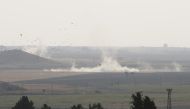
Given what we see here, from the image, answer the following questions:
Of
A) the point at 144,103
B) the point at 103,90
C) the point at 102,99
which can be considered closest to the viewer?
the point at 144,103

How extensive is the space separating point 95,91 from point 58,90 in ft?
28.1

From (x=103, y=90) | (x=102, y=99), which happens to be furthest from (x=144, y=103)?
(x=103, y=90)

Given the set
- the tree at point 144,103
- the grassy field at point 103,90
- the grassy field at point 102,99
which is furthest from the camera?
the grassy field at point 103,90

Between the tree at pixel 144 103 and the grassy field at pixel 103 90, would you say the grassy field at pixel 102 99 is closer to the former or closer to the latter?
the grassy field at pixel 103 90

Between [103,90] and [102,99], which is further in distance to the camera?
[103,90]

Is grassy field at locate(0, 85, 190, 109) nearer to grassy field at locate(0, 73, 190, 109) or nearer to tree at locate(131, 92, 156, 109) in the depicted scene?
grassy field at locate(0, 73, 190, 109)

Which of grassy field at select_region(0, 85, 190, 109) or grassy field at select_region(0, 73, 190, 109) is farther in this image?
grassy field at select_region(0, 73, 190, 109)

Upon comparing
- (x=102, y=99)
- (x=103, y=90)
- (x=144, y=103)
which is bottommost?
(x=144, y=103)

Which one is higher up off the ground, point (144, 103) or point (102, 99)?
point (102, 99)

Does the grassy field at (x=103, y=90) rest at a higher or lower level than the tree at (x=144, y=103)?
higher

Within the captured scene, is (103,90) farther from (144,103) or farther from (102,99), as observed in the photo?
(144,103)

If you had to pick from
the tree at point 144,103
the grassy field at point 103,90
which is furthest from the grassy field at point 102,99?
the tree at point 144,103

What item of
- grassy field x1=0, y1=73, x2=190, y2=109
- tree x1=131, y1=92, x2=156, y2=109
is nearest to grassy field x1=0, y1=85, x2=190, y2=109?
grassy field x1=0, y1=73, x2=190, y2=109

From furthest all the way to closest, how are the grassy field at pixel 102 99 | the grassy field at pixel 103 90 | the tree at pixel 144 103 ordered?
the grassy field at pixel 103 90
the grassy field at pixel 102 99
the tree at pixel 144 103
